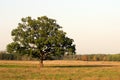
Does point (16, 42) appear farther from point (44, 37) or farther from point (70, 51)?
point (70, 51)

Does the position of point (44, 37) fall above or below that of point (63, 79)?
above

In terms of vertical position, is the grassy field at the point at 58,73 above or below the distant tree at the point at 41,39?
below

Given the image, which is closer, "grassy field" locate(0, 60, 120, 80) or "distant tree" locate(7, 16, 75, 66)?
"grassy field" locate(0, 60, 120, 80)

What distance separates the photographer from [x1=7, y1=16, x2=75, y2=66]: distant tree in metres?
74.4

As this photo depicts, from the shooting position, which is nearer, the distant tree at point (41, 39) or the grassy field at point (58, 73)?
the grassy field at point (58, 73)

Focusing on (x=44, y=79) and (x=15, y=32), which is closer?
(x=44, y=79)

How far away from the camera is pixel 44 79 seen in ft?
96.8

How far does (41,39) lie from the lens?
240 ft

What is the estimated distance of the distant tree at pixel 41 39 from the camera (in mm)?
74375

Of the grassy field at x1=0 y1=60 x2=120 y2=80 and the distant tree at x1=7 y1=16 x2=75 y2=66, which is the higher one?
the distant tree at x1=7 y1=16 x2=75 y2=66

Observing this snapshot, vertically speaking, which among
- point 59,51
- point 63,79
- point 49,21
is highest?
point 49,21

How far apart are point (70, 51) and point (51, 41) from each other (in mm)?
6338

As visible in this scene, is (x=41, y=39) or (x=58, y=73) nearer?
(x=58, y=73)

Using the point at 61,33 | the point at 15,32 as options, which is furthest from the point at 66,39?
the point at 15,32
